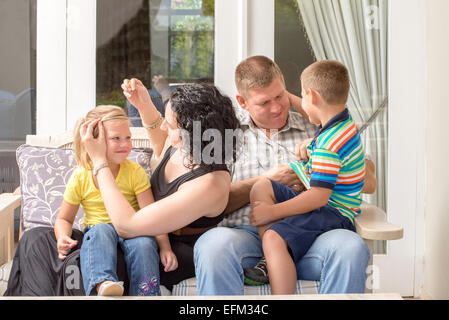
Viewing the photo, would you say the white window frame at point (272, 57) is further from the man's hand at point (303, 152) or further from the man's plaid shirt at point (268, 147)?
the man's hand at point (303, 152)

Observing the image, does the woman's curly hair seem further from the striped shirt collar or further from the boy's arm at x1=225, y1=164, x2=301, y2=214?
the striped shirt collar

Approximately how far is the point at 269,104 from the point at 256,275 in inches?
28.3

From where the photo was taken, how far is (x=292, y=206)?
1.70 meters

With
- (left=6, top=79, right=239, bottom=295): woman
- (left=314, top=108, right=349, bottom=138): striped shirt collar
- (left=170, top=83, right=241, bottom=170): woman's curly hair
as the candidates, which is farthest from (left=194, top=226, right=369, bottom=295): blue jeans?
(left=314, top=108, right=349, bottom=138): striped shirt collar

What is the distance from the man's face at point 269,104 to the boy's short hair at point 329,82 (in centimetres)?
19

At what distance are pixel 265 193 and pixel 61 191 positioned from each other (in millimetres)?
792

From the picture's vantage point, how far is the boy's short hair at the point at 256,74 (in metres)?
2.00

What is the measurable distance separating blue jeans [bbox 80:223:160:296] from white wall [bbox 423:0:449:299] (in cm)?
155

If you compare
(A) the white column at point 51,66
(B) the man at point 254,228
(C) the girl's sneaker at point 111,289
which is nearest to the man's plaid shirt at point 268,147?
(B) the man at point 254,228

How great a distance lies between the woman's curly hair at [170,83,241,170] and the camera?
1.65m
